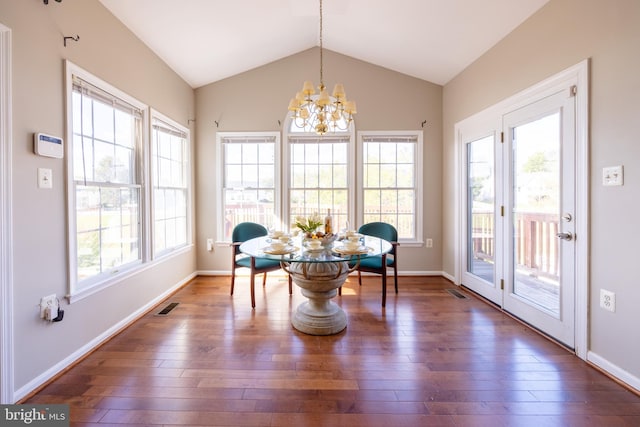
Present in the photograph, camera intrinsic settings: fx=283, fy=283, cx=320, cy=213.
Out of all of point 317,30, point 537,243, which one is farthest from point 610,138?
point 317,30

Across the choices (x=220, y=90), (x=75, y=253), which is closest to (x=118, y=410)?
(x=75, y=253)

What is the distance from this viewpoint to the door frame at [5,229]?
5.25 feet

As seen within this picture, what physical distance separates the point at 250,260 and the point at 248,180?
1.57 m

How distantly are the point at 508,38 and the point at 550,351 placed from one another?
290cm

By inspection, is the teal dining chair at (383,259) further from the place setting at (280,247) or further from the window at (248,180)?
the window at (248,180)

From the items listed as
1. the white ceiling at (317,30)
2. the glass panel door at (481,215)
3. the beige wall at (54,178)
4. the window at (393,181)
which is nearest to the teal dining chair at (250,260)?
the beige wall at (54,178)

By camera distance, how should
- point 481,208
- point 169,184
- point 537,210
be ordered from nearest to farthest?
point 537,210
point 481,208
point 169,184

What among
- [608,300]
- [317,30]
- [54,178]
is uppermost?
[317,30]

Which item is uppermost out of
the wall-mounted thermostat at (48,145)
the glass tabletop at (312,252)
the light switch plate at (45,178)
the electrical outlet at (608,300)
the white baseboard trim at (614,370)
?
the wall-mounted thermostat at (48,145)

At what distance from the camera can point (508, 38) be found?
283cm

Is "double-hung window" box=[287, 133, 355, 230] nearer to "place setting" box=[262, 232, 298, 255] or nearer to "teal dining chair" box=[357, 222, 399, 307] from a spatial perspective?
"teal dining chair" box=[357, 222, 399, 307]

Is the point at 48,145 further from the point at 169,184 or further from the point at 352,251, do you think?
the point at 352,251

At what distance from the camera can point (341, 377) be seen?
74.5 inches

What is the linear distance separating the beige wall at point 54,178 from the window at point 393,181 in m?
3.10
